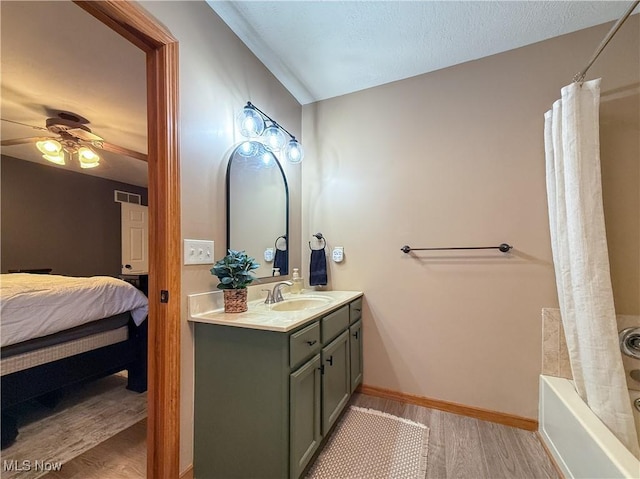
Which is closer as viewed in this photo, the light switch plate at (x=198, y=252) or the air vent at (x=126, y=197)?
the light switch plate at (x=198, y=252)

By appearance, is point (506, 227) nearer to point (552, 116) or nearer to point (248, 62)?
point (552, 116)

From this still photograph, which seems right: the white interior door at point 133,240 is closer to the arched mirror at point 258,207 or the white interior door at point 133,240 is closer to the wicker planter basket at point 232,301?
the arched mirror at point 258,207

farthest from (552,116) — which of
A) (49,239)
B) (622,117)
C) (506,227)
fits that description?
(49,239)

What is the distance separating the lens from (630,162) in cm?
156

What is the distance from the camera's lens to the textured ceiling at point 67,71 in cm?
154

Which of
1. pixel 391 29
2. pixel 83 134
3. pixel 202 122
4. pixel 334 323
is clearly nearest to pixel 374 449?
pixel 334 323

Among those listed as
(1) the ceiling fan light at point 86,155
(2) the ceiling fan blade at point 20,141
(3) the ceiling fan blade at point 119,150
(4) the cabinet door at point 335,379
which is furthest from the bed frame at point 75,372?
(2) the ceiling fan blade at point 20,141

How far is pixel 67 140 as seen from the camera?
289 centimetres

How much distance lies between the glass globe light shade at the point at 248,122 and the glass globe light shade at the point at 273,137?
16 centimetres

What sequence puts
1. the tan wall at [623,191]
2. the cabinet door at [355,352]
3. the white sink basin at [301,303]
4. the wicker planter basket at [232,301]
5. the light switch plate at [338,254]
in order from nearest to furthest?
the wicker planter basket at [232,301] < the tan wall at [623,191] < the white sink basin at [301,303] < the cabinet door at [355,352] < the light switch plate at [338,254]

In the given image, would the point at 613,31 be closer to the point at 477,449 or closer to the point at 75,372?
the point at 477,449

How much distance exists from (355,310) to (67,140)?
348 centimetres

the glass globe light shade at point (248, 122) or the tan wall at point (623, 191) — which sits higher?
the glass globe light shade at point (248, 122)

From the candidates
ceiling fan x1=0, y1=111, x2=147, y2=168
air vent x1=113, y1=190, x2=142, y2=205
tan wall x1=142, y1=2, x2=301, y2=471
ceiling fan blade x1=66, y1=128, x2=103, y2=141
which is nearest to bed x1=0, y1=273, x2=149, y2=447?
tan wall x1=142, y1=2, x2=301, y2=471
